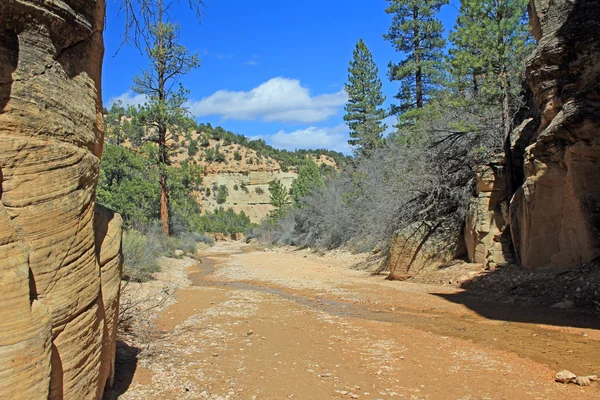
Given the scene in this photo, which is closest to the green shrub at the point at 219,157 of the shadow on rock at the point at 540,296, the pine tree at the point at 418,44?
the pine tree at the point at 418,44

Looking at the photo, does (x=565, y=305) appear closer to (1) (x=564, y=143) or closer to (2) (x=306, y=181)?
(1) (x=564, y=143)

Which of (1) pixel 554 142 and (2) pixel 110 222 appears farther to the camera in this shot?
(1) pixel 554 142

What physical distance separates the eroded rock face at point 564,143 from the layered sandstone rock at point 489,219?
4.80 feet

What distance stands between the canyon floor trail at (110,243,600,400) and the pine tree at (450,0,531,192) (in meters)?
7.73

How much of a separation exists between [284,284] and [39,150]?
37.1ft

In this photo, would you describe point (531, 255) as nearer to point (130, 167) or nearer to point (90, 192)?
point (90, 192)

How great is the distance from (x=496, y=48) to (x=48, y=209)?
14352 millimetres

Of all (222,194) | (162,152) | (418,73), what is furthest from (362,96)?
(222,194)

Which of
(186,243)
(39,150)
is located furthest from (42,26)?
(186,243)

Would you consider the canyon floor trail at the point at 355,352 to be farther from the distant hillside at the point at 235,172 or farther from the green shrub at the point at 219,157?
the green shrub at the point at 219,157

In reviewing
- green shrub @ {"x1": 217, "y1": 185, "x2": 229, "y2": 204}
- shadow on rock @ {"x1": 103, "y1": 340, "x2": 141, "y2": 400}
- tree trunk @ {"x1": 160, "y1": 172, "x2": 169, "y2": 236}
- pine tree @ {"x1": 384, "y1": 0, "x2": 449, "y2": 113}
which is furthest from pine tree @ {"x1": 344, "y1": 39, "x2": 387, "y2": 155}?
green shrub @ {"x1": 217, "y1": 185, "x2": 229, "y2": 204}

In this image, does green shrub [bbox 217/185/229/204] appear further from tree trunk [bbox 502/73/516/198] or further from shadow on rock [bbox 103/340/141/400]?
shadow on rock [bbox 103/340/141/400]

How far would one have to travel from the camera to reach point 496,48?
46.1 feet

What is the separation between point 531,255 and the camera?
35.2ft
